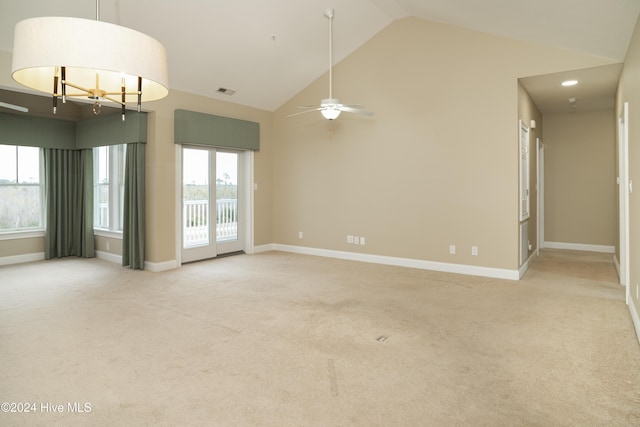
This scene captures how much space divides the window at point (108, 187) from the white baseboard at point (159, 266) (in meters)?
1.38

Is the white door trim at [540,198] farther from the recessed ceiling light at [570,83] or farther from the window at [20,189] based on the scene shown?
the window at [20,189]

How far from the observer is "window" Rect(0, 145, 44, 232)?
6.61m

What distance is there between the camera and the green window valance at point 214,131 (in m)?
6.11

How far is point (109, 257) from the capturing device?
695 cm

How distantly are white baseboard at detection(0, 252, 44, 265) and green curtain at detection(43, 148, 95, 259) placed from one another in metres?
0.12

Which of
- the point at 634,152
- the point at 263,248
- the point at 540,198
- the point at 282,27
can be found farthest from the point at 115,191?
the point at 540,198

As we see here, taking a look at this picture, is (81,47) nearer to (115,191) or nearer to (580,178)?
(115,191)

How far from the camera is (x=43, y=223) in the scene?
7066mm

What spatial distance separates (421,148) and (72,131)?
20.6ft

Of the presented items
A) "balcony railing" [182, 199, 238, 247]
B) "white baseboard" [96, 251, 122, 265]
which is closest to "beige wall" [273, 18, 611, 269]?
"balcony railing" [182, 199, 238, 247]

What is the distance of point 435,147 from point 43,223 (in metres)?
6.92

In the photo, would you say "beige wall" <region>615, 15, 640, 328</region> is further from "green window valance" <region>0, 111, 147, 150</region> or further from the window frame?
the window frame

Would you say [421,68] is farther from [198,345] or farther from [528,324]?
[198,345]

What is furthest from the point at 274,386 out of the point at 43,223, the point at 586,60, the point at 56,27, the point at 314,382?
the point at 43,223
